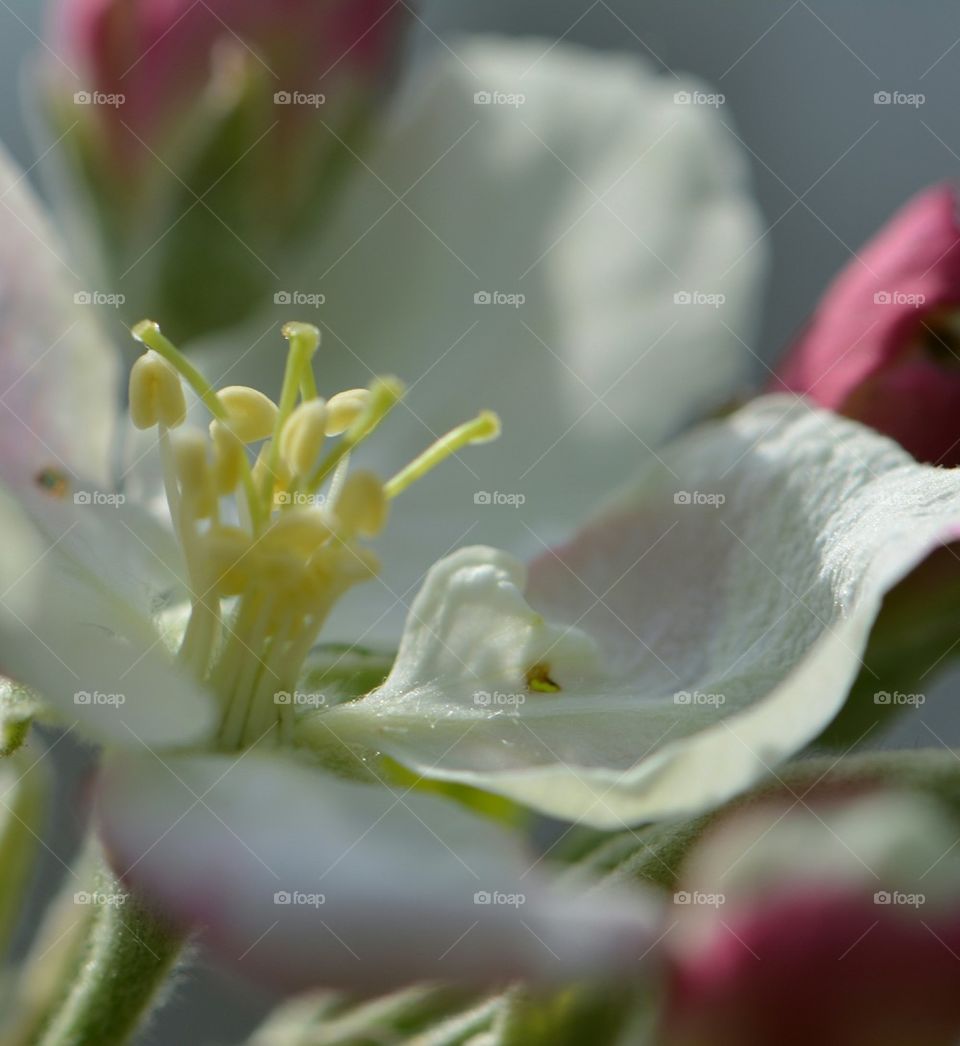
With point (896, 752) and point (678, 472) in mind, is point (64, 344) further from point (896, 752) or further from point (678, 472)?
point (896, 752)

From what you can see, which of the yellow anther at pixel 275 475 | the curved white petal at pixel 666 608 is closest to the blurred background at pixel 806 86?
the curved white petal at pixel 666 608

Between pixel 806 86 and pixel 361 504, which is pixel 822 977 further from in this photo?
pixel 806 86

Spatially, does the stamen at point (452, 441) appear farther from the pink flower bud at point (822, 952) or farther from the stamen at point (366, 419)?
the pink flower bud at point (822, 952)

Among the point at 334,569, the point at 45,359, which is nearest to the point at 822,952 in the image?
the point at 334,569

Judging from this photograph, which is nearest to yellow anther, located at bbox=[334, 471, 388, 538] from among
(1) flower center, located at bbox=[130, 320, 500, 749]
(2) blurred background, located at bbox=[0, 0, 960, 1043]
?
(1) flower center, located at bbox=[130, 320, 500, 749]

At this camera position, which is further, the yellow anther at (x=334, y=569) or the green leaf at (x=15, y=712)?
the yellow anther at (x=334, y=569)

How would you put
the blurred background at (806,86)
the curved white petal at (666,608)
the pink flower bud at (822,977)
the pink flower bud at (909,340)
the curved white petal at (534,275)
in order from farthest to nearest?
the blurred background at (806,86)
the curved white petal at (534,275)
the pink flower bud at (909,340)
the curved white petal at (666,608)
the pink flower bud at (822,977)

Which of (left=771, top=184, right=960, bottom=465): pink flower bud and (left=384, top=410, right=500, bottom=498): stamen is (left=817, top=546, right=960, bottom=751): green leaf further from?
(left=384, top=410, right=500, bottom=498): stamen
